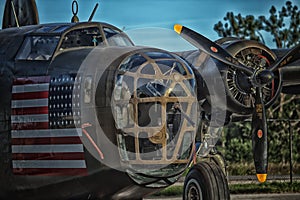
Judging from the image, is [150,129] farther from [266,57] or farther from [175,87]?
[266,57]

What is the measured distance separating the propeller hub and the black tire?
5.26 feet

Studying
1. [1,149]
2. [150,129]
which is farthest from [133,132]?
[1,149]

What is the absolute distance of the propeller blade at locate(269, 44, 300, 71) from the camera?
12.2 metres

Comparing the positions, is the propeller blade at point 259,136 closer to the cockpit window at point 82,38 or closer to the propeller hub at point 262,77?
the propeller hub at point 262,77

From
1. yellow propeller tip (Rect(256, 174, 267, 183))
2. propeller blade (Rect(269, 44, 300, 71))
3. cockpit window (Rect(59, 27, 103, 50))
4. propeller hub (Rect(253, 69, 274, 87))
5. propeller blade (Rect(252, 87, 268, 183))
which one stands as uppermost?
cockpit window (Rect(59, 27, 103, 50))

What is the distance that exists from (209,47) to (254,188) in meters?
7.91

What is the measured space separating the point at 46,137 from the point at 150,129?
1.47 metres

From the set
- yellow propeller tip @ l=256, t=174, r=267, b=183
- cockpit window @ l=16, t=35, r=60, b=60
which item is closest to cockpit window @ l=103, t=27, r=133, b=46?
cockpit window @ l=16, t=35, r=60, b=60

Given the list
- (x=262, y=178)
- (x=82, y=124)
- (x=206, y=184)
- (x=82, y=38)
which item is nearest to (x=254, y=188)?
(x=262, y=178)

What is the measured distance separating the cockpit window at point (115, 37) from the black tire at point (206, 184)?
2389 millimetres

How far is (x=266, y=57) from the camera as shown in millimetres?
12586

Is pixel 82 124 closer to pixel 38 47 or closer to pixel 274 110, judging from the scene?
pixel 38 47

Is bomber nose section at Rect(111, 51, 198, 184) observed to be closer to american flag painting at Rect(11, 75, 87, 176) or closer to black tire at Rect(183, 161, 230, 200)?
american flag painting at Rect(11, 75, 87, 176)

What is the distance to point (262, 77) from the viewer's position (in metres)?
11.5
